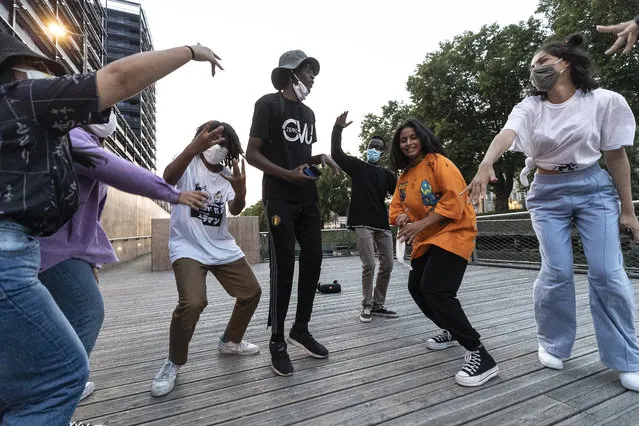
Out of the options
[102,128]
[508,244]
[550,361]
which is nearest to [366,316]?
[550,361]

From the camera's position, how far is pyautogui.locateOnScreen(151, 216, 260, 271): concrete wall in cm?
1021

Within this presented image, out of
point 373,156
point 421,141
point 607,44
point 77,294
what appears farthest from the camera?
point 607,44

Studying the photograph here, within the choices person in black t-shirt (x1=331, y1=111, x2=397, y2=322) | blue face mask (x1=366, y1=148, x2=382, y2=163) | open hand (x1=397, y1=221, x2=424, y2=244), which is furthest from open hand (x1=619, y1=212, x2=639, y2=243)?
blue face mask (x1=366, y1=148, x2=382, y2=163)

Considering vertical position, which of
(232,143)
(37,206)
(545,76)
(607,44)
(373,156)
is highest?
(607,44)

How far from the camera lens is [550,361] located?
2520 mm

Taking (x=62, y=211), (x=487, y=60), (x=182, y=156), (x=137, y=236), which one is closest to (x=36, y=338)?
(x=62, y=211)

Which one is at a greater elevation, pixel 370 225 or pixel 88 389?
pixel 370 225

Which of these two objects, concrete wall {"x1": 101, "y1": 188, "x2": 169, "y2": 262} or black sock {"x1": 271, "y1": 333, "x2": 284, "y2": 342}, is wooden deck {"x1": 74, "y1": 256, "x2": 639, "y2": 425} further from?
concrete wall {"x1": 101, "y1": 188, "x2": 169, "y2": 262}

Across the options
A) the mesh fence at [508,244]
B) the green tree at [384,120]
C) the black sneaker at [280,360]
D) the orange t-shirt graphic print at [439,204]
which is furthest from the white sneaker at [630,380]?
the green tree at [384,120]

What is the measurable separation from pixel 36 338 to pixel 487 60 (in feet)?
85.4

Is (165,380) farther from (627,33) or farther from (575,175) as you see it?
(627,33)

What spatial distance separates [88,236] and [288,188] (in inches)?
52.0

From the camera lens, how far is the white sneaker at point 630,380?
2.14 meters

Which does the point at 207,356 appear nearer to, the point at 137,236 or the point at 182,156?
the point at 182,156
